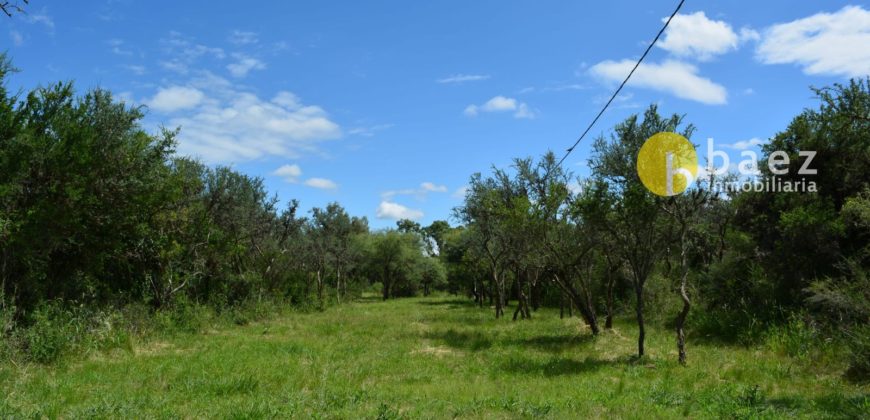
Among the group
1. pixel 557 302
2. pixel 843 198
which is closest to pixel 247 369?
pixel 843 198

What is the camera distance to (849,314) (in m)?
13.1

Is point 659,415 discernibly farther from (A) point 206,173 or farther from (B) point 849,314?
(A) point 206,173

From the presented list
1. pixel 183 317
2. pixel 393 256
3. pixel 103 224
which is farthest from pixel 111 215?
pixel 393 256

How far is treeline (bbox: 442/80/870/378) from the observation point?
13289mm

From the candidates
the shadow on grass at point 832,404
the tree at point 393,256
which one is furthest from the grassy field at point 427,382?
the tree at point 393,256

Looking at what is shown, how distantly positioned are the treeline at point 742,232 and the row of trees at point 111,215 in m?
12.6

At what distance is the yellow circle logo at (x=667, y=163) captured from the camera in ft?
43.7

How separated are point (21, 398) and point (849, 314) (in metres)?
17.8

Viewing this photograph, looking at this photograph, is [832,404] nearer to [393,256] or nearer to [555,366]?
[555,366]

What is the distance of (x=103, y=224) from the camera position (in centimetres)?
1669

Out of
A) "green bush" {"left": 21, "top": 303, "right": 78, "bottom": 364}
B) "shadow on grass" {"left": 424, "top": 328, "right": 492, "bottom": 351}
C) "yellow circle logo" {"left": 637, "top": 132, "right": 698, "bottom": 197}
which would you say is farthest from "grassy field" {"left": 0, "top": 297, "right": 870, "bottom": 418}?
"yellow circle logo" {"left": 637, "top": 132, "right": 698, "bottom": 197}

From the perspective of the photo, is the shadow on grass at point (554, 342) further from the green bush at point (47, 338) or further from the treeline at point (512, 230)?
the green bush at point (47, 338)

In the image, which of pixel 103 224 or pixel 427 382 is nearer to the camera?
pixel 427 382

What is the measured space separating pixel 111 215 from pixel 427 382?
12.2m
